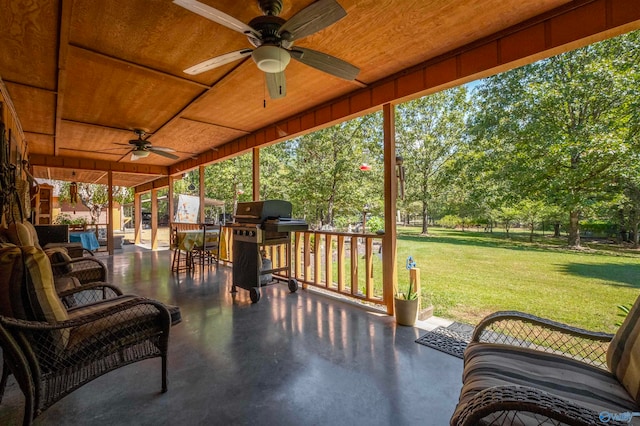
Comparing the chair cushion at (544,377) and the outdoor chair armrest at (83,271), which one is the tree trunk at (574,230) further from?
the outdoor chair armrest at (83,271)

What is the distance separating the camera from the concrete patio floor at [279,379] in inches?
65.4

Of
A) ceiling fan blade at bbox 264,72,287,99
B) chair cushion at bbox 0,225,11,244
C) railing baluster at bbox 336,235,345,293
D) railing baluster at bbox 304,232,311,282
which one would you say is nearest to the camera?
ceiling fan blade at bbox 264,72,287,99

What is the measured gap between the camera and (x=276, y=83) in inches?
100

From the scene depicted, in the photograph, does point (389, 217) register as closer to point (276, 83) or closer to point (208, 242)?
point (276, 83)

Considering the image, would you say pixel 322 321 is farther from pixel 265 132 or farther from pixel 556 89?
pixel 556 89

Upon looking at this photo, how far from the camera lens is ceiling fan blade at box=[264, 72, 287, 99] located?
8.05 ft

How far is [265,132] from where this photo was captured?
5.14m

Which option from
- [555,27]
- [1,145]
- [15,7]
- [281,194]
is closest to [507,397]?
[555,27]

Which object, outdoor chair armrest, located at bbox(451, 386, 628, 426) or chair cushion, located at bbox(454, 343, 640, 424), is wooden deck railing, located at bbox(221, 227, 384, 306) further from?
outdoor chair armrest, located at bbox(451, 386, 628, 426)

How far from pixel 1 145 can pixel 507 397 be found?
14.8ft

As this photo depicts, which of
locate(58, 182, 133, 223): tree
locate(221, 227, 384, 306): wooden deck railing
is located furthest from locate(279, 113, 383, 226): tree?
locate(58, 182, 133, 223): tree

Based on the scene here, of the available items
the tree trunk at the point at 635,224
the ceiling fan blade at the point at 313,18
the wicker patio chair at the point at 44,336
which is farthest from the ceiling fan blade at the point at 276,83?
the tree trunk at the point at 635,224

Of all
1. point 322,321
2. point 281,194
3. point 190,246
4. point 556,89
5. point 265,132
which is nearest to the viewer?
point 322,321

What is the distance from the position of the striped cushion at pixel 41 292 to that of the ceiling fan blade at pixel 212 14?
1.53 meters
